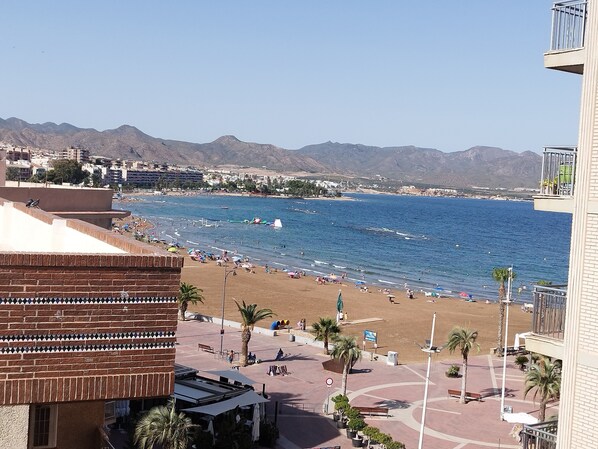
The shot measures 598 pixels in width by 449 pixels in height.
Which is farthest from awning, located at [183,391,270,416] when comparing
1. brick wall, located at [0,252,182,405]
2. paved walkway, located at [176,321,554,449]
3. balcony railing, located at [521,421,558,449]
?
Result: brick wall, located at [0,252,182,405]

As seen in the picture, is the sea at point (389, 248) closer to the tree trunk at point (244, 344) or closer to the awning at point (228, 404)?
the tree trunk at point (244, 344)

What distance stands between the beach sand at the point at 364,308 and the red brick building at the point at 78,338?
29.6 m

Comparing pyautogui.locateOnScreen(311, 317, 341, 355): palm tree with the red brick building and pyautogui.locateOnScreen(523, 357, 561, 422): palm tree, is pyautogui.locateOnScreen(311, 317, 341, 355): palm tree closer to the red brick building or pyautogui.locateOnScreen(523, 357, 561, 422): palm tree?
pyautogui.locateOnScreen(523, 357, 561, 422): palm tree

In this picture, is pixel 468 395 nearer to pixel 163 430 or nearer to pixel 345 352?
pixel 345 352

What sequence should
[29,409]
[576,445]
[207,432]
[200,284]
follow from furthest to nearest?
[200,284] → [207,432] → [576,445] → [29,409]

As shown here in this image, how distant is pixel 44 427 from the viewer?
941 cm

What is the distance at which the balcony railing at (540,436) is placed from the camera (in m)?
11.2

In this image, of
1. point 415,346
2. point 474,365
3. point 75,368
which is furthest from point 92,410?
point 415,346

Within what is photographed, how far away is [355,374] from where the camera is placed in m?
34.0

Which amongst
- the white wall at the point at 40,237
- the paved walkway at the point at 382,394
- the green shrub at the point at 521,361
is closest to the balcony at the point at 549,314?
the white wall at the point at 40,237

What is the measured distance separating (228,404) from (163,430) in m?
5.96

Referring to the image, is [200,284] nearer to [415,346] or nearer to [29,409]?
[415,346]

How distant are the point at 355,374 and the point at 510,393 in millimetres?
6582

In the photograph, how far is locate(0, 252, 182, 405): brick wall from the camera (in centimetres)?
877
